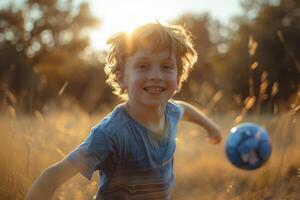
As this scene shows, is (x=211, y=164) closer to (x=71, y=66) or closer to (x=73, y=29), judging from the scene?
(x=71, y=66)

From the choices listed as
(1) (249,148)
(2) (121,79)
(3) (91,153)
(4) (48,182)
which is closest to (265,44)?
(1) (249,148)

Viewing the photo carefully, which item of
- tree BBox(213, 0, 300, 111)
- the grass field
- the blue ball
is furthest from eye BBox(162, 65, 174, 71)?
tree BBox(213, 0, 300, 111)

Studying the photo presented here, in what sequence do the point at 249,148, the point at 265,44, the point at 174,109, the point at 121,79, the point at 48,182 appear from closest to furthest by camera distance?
1. the point at 48,182
2. the point at 121,79
3. the point at 174,109
4. the point at 249,148
5. the point at 265,44

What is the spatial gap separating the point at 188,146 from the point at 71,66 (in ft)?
52.9

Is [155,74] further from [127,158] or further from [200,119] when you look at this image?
[200,119]

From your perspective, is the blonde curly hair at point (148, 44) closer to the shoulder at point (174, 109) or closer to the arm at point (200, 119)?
the shoulder at point (174, 109)

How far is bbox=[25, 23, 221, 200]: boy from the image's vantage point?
2.47 m

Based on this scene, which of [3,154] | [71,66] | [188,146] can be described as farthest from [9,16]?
[3,154]

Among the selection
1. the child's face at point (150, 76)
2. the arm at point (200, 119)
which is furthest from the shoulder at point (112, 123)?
the arm at point (200, 119)

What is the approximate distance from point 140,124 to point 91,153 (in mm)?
476

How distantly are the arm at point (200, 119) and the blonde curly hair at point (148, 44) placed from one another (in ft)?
1.61

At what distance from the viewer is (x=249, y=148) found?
146 inches

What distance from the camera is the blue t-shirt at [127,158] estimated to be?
2.34m

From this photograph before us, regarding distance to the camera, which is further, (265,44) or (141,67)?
(265,44)
